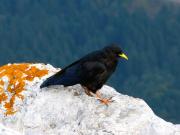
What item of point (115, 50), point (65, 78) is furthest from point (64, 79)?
point (115, 50)

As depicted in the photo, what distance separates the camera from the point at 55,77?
46.2 feet

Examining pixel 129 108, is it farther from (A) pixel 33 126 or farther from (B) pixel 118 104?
(A) pixel 33 126

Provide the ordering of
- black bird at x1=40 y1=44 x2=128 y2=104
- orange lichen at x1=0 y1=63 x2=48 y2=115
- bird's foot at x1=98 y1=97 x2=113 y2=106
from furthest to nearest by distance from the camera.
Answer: black bird at x1=40 y1=44 x2=128 y2=104 < orange lichen at x1=0 y1=63 x2=48 y2=115 < bird's foot at x1=98 y1=97 x2=113 y2=106

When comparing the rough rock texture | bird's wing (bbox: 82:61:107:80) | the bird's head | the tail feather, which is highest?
the bird's head

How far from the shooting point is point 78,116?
12742 mm

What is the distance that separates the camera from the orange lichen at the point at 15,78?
13.7m

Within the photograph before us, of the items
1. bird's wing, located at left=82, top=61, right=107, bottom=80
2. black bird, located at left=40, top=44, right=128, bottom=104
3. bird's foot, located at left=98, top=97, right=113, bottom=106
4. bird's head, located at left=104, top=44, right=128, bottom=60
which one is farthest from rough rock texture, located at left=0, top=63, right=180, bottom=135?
bird's head, located at left=104, top=44, right=128, bottom=60

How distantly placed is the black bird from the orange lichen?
2.43 feet

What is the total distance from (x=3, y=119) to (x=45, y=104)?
95 cm

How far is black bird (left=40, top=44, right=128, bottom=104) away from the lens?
14.2 meters

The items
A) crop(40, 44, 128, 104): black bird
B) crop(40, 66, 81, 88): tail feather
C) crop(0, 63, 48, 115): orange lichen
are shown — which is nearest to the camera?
crop(0, 63, 48, 115): orange lichen

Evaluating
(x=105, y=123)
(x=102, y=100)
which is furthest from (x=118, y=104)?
(x=105, y=123)

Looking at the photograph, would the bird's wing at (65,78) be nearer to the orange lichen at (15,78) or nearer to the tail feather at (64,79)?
the tail feather at (64,79)

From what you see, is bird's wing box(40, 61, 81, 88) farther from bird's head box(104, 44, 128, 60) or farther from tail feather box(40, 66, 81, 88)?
bird's head box(104, 44, 128, 60)
